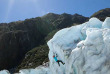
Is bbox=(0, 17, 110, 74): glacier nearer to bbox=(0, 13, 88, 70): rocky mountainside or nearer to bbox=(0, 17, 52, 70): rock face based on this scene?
bbox=(0, 13, 88, 70): rocky mountainside

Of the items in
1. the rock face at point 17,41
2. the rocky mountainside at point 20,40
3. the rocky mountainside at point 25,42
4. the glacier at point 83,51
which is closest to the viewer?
the glacier at point 83,51

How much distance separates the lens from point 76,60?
510 inches

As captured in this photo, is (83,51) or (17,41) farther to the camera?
(17,41)

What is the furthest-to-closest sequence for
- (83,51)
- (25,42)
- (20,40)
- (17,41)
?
(25,42) < (20,40) < (17,41) < (83,51)

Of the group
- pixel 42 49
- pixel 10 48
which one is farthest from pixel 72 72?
pixel 10 48

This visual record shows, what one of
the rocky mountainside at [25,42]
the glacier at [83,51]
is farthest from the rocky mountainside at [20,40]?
the glacier at [83,51]

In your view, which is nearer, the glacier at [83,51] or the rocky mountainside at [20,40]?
the glacier at [83,51]

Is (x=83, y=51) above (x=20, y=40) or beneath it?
beneath

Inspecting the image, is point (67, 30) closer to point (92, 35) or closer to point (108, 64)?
point (92, 35)

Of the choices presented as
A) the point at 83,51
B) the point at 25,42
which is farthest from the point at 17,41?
the point at 83,51

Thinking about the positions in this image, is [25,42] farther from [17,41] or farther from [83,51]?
[83,51]

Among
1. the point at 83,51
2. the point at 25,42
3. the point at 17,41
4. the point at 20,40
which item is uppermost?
the point at 20,40

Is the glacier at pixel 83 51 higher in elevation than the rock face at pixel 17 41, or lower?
lower

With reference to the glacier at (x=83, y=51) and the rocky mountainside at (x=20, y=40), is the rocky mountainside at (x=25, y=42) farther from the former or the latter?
the glacier at (x=83, y=51)
